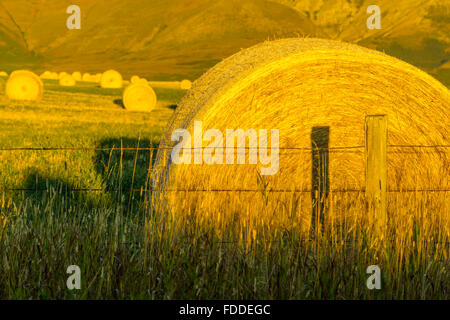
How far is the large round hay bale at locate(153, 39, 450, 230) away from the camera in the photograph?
281 inches

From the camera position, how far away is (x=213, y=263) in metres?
5.21

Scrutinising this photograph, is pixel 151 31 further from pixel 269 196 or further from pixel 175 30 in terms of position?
pixel 269 196

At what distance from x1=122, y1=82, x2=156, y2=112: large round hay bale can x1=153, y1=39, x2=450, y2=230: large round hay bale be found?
70.7ft

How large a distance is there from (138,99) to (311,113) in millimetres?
22221

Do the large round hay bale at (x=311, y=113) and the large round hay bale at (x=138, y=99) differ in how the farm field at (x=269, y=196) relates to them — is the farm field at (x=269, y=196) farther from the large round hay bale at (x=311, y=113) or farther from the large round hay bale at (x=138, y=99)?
the large round hay bale at (x=138, y=99)

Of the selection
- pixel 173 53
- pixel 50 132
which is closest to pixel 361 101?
pixel 50 132

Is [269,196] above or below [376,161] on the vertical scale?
below

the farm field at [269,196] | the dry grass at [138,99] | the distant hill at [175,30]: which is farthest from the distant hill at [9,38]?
the farm field at [269,196]

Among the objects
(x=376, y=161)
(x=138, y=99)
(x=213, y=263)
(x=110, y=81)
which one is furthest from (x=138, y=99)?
(x=213, y=263)

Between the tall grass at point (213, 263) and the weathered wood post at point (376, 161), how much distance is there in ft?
1.45

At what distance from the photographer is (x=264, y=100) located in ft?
24.3

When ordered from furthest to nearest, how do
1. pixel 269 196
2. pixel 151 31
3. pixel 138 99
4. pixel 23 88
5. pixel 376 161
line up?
pixel 151 31
pixel 23 88
pixel 138 99
pixel 269 196
pixel 376 161

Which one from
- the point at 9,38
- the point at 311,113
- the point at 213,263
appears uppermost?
the point at 9,38

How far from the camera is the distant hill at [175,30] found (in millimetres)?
113812
